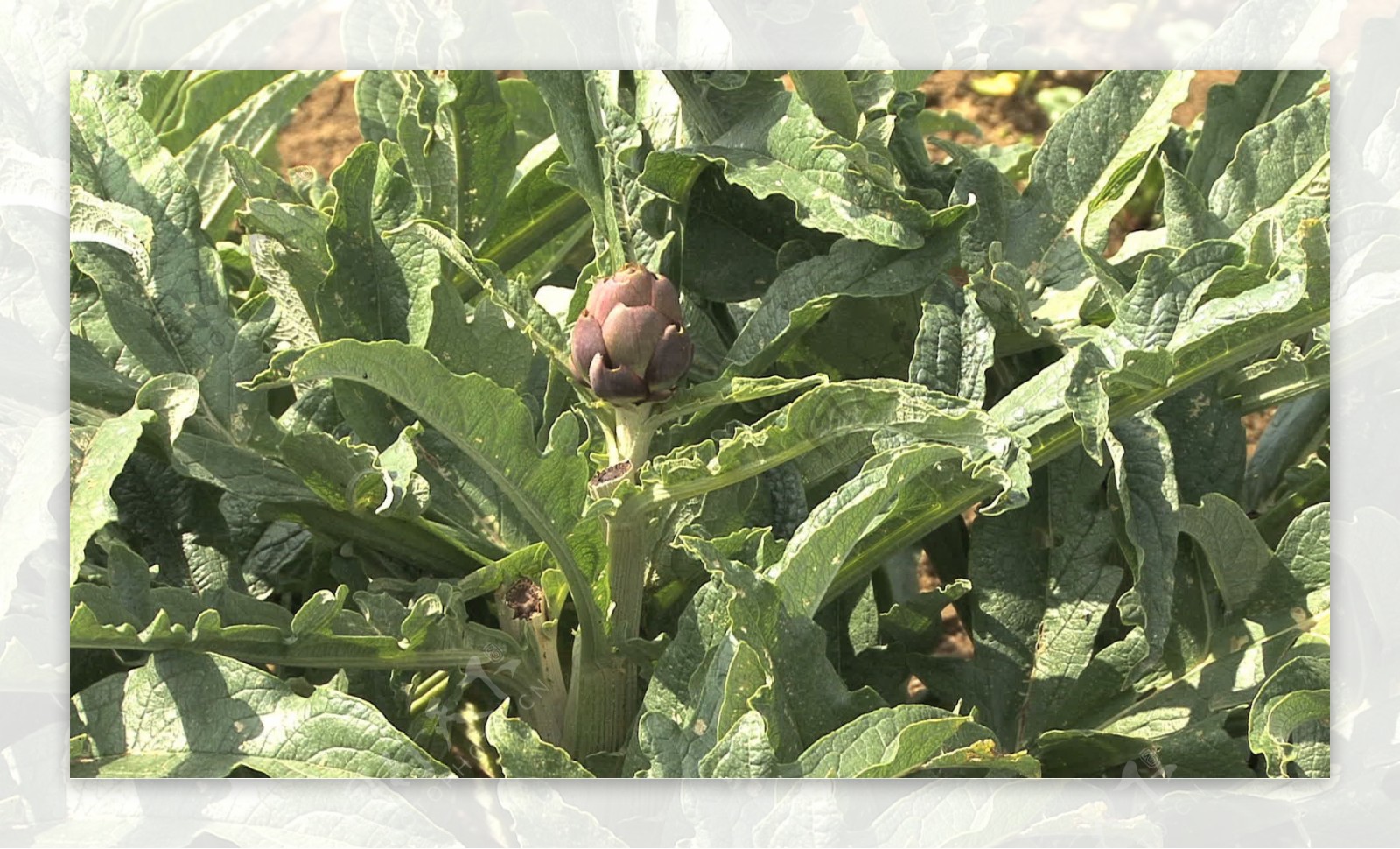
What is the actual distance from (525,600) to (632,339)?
8.8 inches

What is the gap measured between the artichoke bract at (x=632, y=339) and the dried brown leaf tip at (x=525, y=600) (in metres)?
0.17

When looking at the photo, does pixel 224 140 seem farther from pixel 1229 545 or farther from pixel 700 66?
pixel 1229 545

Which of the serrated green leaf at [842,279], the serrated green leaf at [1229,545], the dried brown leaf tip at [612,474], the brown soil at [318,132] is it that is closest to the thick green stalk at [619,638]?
the dried brown leaf tip at [612,474]

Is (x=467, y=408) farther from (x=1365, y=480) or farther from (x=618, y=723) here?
(x=1365, y=480)

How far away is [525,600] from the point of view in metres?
1.16

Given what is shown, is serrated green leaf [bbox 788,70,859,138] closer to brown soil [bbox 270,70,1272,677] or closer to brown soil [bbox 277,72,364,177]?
brown soil [bbox 270,70,1272,677]

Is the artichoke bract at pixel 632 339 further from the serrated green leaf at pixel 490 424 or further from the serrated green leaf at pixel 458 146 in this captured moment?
the serrated green leaf at pixel 458 146

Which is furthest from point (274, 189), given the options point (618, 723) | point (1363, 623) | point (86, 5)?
point (1363, 623)

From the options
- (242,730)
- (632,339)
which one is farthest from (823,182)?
(242,730)

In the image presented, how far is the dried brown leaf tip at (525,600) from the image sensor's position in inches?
45.6

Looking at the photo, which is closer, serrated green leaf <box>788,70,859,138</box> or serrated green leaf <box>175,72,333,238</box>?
serrated green leaf <box>788,70,859,138</box>

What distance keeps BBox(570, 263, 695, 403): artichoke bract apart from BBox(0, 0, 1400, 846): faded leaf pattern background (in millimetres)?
254

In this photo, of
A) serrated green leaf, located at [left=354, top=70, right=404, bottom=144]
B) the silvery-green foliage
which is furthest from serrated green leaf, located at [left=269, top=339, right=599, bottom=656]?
serrated green leaf, located at [left=354, top=70, right=404, bottom=144]

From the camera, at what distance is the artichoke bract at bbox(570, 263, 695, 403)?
1045 millimetres
